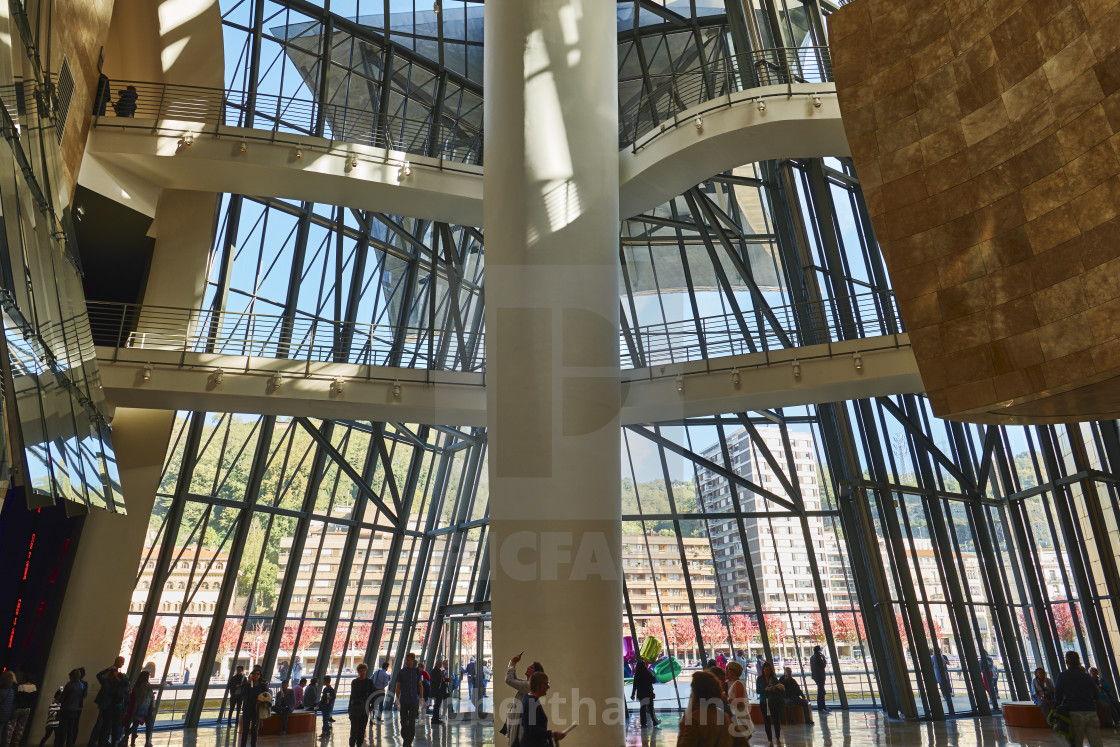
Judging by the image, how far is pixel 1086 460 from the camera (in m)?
20.6

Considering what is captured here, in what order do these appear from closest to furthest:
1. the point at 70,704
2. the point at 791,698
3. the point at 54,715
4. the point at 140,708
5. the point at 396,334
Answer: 1. the point at 70,704
2. the point at 54,715
3. the point at 140,708
4. the point at 791,698
5. the point at 396,334

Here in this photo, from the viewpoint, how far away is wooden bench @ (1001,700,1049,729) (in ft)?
60.1

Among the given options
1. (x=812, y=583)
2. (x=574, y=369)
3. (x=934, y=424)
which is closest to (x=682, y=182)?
(x=574, y=369)

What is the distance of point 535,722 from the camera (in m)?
7.34

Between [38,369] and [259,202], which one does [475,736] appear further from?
[259,202]

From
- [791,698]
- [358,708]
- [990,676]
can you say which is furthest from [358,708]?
[990,676]

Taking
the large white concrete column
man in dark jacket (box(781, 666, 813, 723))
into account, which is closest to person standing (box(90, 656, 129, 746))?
the large white concrete column

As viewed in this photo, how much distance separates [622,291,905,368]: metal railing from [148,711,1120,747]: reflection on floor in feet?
28.1

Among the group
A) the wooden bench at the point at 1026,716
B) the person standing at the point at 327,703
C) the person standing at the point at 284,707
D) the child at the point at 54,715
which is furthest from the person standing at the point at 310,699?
the wooden bench at the point at 1026,716

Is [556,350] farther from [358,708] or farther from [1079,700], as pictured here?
[1079,700]

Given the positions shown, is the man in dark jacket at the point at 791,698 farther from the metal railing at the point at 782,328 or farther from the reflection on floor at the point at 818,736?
the metal railing at the point at 782,328

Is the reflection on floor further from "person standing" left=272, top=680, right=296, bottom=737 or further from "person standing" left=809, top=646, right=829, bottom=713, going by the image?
"person standing" left=809, top=646, right=829, bottom=713

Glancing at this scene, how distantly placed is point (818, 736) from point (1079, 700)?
701 centimetres

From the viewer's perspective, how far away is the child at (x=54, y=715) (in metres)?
15.7
